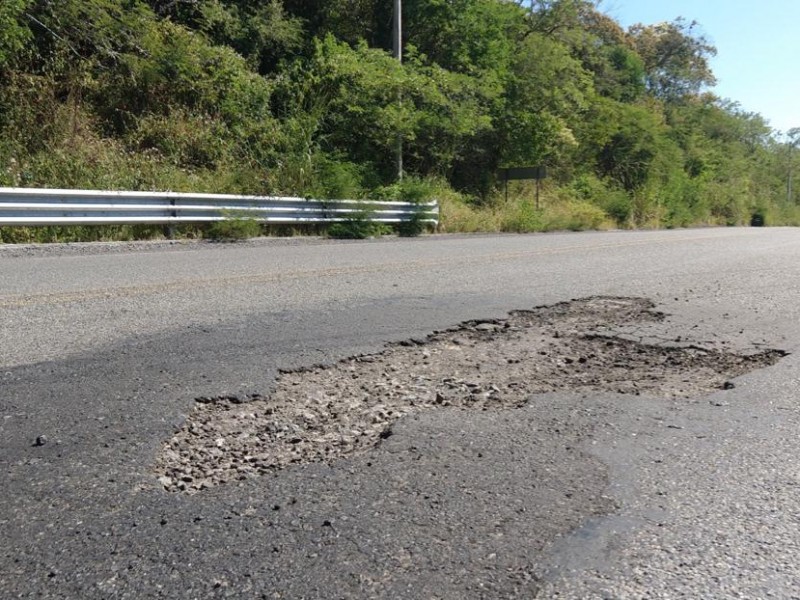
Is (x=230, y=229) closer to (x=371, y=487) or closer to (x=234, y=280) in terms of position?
(x=234, y=280)

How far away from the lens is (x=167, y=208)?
39.1 feet

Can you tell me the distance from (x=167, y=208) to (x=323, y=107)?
791cm

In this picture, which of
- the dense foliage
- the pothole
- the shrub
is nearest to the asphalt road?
the pothole

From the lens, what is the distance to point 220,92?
17.7 meters

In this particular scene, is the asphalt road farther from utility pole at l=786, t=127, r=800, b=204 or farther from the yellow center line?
utility pole at l=786, t=127, r=800, b=204

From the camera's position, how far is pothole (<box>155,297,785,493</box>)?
288 centimetres

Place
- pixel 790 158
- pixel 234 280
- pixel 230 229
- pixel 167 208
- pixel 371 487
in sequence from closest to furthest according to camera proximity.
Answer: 1. pixel 371 487
2. pixel 234 280
3. pixel 167 208
4. pixel 230 229
5. pixel 790 158

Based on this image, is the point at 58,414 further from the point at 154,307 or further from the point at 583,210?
the point at 583,210

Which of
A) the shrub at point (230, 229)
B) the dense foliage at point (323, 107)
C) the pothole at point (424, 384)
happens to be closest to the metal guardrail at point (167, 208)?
the shrub at point (230, 229)

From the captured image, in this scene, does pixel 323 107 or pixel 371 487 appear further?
pixel 323 107

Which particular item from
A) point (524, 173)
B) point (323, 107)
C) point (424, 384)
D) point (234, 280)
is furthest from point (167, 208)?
point (524, 173)

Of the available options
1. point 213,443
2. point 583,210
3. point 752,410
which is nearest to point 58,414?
point 213,443

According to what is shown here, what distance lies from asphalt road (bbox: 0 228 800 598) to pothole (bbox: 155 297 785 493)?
0.13 meters

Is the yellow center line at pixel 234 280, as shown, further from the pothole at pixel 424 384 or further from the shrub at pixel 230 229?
the shrub at pixel 230 229
